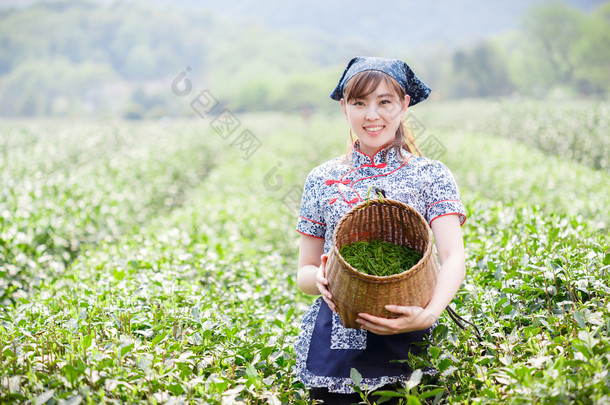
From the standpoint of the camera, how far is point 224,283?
8.84 feet

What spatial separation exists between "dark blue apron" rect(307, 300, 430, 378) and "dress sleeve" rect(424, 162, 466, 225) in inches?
17.3

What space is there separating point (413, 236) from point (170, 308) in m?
1.16

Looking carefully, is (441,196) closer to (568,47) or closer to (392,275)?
(392,275)

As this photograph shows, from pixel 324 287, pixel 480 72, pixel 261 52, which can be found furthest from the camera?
pixel 261 52

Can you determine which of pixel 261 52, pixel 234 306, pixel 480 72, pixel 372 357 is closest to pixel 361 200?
pixel 372 357

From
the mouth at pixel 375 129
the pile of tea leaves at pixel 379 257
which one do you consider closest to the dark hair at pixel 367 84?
the mouth at pixel 375 129

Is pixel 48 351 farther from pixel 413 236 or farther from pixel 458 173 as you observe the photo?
pixel 458 173

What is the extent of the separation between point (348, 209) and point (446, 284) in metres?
0.44

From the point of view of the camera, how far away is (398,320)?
48.8 inches

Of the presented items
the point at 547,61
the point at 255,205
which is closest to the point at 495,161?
the point at 255,205

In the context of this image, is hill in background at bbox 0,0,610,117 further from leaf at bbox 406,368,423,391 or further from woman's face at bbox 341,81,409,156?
leaf at bbox 406,368,423,391

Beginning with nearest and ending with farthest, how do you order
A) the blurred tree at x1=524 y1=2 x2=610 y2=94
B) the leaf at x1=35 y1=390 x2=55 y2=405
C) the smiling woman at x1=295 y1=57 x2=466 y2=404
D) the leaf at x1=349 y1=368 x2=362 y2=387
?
the leaf at x1=35 y1=390 x2=55 y2=405 → the leaf at x1=349 y1=368 x2=362 y2=387 → the smiling woman at x1=295 y1=57 x2=466 y2=404 → the blurred tree at x1=524 y1=2 x2=610 y2=94

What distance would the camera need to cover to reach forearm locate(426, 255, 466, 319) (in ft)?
4.38

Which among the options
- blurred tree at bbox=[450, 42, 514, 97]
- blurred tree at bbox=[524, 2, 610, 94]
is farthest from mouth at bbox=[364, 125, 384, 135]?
blurred tree at bbox=[450, 42, 514, 97]
